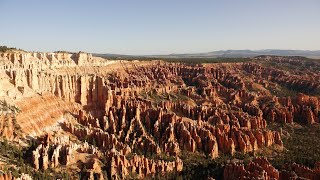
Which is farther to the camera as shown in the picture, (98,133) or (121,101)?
(121,101)

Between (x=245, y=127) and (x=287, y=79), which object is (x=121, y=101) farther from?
(x=287, y=79)

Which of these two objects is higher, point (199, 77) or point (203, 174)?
point (199, 77)

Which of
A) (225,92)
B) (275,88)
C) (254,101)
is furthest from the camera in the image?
(275,88)

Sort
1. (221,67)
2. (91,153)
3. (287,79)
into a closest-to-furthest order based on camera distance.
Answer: (91,153), (287,79), (221,67)

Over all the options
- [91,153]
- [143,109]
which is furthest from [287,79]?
[91,153]

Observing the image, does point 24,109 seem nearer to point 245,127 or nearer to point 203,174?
point 203,174

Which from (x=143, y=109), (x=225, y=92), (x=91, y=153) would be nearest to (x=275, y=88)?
(x=225, y=92)

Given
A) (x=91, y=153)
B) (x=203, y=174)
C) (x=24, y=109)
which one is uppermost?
(x=24, y=109)
